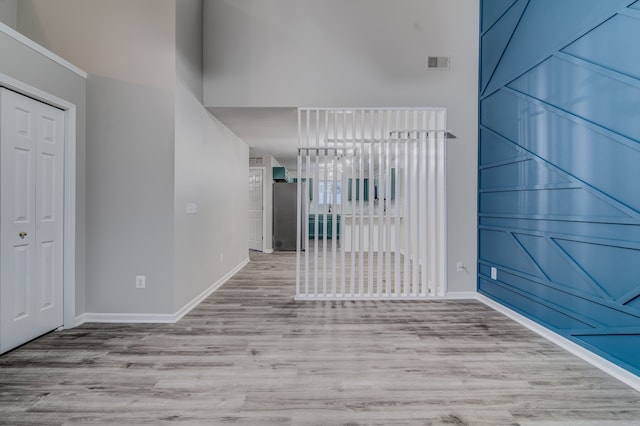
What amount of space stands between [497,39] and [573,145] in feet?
5.58

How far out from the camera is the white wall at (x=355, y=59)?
3.76 meters

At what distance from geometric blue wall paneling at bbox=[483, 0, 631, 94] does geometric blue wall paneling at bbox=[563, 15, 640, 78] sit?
0.08m

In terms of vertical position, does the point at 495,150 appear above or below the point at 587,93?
below

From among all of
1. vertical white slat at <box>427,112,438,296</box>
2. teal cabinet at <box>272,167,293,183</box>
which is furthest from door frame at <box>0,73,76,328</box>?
teal cabinet at <box>272,167,293,183</box>

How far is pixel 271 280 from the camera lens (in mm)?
4887

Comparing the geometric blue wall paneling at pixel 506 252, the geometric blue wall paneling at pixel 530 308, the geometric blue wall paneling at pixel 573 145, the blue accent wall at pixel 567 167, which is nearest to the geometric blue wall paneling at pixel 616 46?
the blue accent wall at pixel 567 167

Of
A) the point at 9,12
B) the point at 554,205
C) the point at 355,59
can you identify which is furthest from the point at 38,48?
the point at 554,205

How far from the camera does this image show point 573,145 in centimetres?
247

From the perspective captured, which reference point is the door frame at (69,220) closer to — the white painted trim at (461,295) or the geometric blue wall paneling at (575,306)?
the white painted trim at (461,295)

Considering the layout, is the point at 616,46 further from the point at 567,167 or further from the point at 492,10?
the point at 492,10

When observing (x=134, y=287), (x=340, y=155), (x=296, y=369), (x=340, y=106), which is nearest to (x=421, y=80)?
(x=340, y=106)

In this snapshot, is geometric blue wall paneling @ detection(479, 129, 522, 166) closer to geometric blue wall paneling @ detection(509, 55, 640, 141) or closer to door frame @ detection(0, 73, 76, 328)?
geometric blue wall paneling @ detection(509, 55, 640, 141)

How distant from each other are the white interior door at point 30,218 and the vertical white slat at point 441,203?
393 cm

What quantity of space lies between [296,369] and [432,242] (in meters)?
2.59
